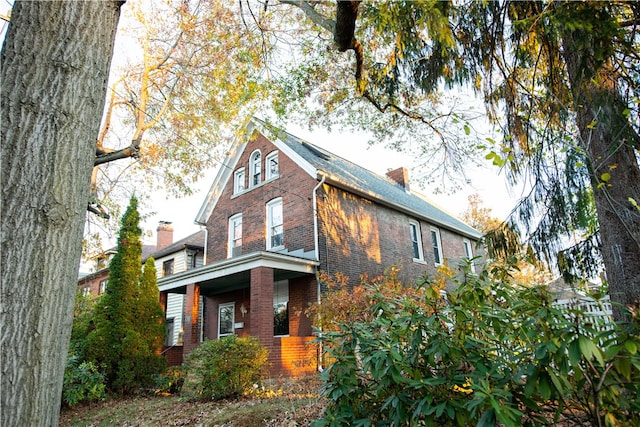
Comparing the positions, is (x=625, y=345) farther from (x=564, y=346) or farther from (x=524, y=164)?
(x=524, y=164)

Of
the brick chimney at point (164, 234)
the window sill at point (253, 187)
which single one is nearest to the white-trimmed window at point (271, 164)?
the window sill at point (253, 187)

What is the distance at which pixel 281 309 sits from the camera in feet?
45.0

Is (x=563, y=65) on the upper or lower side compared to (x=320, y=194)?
lower

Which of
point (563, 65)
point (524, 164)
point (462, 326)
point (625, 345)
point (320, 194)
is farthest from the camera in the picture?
point (320, 194)

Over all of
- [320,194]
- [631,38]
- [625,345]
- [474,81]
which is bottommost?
[625,345]

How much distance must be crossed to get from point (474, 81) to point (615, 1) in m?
2.09

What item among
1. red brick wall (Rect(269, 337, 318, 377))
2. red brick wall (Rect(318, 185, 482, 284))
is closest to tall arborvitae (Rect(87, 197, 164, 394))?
red brick wall (Rect(269, 337, 318, 377))

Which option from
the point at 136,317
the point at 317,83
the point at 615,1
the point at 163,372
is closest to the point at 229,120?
the point at 317,83

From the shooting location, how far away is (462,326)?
2.80 meters

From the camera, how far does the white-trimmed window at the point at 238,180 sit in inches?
677

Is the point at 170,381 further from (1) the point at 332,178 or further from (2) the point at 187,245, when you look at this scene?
(2) the point at 187,245

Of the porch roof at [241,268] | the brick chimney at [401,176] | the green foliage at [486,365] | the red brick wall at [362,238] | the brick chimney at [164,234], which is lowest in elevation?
the green foliage at [486,365]

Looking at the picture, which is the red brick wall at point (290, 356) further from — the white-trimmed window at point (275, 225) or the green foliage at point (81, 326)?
the green foliage at point (81, 326)

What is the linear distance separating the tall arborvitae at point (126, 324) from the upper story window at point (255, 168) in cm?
561
